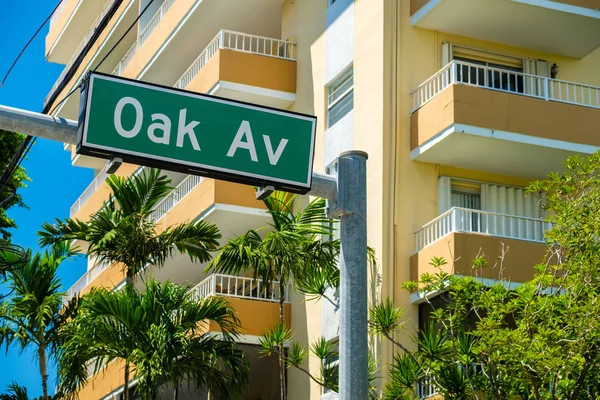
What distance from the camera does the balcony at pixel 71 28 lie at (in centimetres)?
3944

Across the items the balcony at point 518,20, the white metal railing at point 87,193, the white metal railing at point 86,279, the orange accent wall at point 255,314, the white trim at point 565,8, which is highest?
the white trim at point 565,8

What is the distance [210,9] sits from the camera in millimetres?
26797

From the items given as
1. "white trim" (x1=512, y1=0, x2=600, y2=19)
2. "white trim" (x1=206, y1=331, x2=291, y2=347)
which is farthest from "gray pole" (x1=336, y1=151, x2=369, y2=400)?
"white trim" (x1=206, y1=331, x2=291, y2=347)

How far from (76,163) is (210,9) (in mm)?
12356

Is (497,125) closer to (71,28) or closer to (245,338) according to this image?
(245,338)

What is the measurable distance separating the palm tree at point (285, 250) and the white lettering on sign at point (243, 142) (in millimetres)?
11741

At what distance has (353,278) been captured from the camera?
7.41 m

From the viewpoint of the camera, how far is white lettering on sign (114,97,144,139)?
7.26 m

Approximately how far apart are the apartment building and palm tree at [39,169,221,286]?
4.67ft

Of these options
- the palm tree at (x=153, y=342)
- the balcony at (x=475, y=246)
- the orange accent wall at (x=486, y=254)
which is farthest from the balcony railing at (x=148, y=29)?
the orange accent wall at (x=486, y=254)

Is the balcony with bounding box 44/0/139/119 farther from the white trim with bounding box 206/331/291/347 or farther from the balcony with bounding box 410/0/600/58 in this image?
the balcony with bounding box 410/0/600/58

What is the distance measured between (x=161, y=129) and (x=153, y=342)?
473 inches

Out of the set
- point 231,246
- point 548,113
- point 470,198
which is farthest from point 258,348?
point 548,113

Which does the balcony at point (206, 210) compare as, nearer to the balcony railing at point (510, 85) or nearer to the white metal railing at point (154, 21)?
the balcony railing at point (510, 85)
